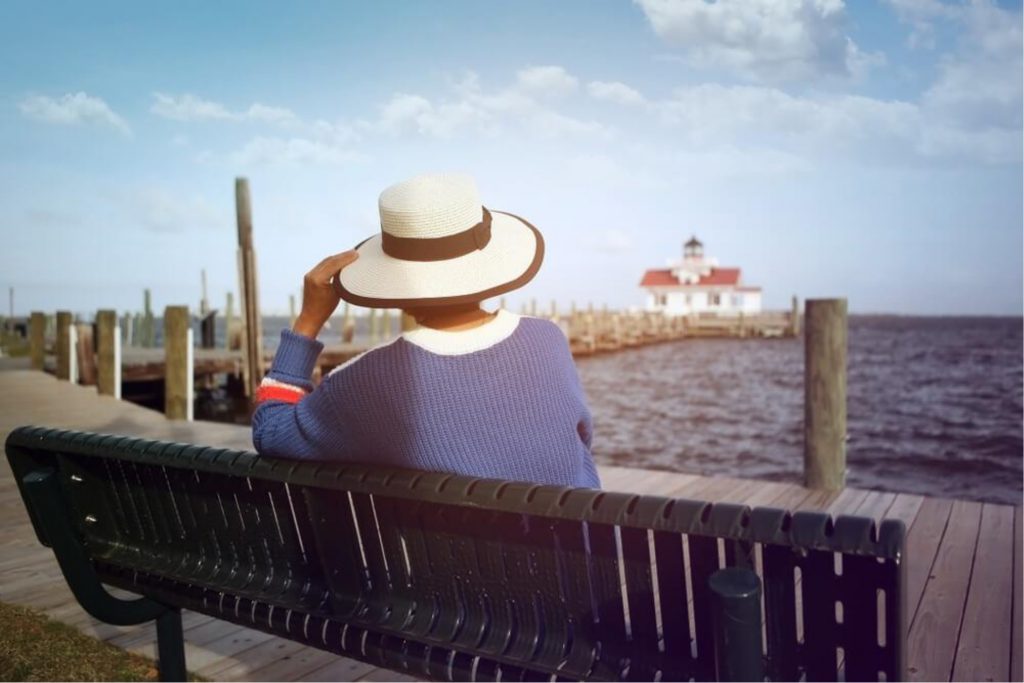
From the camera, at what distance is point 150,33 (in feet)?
18.9

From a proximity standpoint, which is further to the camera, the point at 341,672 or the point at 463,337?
the point at 341,672

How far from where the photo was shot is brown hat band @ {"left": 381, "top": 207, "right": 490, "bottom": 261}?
1.69 metres

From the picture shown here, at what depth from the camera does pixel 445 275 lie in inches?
64.6

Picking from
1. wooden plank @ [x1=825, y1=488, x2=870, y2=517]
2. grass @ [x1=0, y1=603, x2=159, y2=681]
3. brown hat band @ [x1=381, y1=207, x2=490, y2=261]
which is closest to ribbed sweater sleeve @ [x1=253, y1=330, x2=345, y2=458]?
brown hat band @ [x1=381, y1=207, x2=490, y2=261]

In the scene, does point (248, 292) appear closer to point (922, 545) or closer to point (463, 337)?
point (922, 545)

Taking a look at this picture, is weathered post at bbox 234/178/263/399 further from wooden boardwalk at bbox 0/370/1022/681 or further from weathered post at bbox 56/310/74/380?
wooden boardwalk at bbox 0/370/1022/681

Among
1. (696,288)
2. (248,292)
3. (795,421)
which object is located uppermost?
(696,288)

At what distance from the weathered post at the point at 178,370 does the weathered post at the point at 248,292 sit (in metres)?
3.33

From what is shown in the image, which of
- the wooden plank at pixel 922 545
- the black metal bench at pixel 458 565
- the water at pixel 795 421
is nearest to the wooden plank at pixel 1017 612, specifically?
the wooden plank at pixel 922 545

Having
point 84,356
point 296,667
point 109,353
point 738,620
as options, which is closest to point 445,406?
point 738,620

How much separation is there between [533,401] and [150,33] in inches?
207

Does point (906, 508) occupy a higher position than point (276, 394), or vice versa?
point (276, 394)

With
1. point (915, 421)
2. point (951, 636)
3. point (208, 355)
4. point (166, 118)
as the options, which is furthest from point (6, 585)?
point (915, 421)

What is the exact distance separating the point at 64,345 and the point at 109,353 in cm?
274
